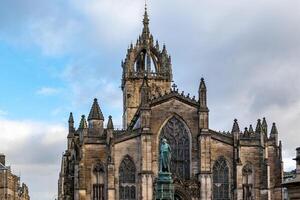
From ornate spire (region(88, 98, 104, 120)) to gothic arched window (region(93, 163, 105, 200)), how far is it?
7568mm

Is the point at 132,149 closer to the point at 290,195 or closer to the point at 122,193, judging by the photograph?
the point at 122,193

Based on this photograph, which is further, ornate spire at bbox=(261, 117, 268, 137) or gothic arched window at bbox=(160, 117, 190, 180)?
ornate spire at bbox=(261, 117, 268, 137)

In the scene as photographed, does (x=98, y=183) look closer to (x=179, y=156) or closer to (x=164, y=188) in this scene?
(x=179, y=156)

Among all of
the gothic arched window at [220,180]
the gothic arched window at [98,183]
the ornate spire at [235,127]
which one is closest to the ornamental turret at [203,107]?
the ornate spire at [235,127]

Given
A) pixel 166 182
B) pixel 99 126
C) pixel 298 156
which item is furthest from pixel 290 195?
pixel 99 126

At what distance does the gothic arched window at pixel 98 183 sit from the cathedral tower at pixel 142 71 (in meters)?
25.8

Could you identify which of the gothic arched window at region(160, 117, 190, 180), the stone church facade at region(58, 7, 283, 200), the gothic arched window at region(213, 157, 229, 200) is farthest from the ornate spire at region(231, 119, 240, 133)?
the gothic arched window at region(160, 117, 190, 180)

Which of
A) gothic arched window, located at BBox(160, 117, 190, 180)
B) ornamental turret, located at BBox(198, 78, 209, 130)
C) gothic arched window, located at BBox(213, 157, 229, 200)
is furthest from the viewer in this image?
ornamental turret, located at BBox(198, 78, 209, 130)

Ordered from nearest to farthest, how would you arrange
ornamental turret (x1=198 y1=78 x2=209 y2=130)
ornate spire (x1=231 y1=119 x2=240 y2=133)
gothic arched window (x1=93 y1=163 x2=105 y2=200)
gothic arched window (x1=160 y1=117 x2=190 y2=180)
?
gothic arched window (x1=93 y1=163 x2=105 y2=200) → gothic arched window (x1=160 y1=117 x2=190 y2=180) → ornamental turret (x1=198 y1=78 x2=209 y2=130) → ornate spire (x1=231 y1=119 x2=240 y2=133)

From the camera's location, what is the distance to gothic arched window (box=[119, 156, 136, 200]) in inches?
2766

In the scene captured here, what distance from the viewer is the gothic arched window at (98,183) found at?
69.8 meters

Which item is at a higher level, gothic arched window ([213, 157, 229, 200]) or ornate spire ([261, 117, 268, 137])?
ornate spire ([261, 117, 268, 137])

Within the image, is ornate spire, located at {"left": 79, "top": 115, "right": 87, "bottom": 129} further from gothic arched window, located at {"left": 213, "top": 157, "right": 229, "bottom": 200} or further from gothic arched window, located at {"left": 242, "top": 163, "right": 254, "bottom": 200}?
gothic arched window, located at {"left": 242, "top": 163, "right": 254, "bottom": 200}

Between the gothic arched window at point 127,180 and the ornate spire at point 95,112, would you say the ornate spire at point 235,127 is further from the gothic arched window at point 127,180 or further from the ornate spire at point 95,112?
the ornate spire at point 95,112
